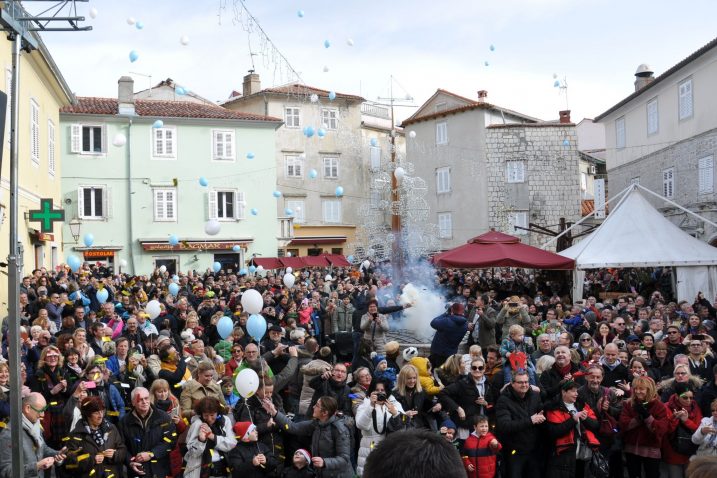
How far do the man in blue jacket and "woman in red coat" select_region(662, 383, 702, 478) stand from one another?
141 inches

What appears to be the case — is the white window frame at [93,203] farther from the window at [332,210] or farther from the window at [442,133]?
the window at [442,133]

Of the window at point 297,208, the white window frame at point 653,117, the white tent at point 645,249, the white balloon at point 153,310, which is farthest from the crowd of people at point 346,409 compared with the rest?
the window at point 297,208

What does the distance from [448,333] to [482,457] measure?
12.5 ft

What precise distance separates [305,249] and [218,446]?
118 feet

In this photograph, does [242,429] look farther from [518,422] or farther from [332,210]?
[332,210]

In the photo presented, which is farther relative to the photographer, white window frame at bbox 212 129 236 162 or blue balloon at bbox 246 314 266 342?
white window frame at bbox 212 129 236 162

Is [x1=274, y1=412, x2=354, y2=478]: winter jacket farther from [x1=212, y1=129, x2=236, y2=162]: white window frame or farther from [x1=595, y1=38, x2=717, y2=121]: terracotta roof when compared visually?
[x1=212, y1=129, x2=236, y2=162]: white window frame

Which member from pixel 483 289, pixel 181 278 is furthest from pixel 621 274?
pixel 181 278

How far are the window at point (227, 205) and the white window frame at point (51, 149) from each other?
9984 mm

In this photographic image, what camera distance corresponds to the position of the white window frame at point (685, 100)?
24.8 metres

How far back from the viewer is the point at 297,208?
42.3 metres

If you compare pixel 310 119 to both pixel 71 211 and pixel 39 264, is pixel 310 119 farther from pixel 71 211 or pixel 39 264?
pixel 39 264

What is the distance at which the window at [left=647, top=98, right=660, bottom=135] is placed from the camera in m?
28.0

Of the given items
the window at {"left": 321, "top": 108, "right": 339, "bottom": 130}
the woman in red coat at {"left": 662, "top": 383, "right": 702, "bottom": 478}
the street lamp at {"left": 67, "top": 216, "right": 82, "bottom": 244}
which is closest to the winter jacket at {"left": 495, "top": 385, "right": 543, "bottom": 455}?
the woman in red coat at {"left": 662, "top": 383, "right": 702, "bottom": 478}
